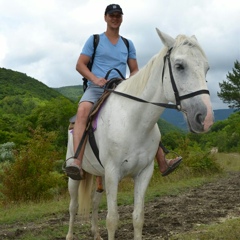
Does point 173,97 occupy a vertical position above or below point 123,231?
above

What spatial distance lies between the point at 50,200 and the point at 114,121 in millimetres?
6690

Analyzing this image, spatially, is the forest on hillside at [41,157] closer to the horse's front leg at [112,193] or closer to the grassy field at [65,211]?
the grassy field at [65,211]

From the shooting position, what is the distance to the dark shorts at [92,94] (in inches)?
205

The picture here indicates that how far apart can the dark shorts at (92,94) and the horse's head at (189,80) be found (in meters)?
1.35

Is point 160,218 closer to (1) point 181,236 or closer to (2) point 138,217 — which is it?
(1) point 181,236

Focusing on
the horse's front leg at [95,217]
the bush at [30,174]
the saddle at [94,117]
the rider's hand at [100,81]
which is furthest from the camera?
the bush at [30,174]

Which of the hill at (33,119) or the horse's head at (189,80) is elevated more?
the hill at (33,119)

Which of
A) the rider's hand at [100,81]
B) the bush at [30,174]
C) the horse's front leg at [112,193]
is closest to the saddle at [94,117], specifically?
the rider's hand at [100,81]

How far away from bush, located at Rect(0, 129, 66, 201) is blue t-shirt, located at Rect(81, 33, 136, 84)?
5.63 meters

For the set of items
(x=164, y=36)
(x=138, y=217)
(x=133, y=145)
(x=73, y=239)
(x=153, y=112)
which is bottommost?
(x=73, y=239)

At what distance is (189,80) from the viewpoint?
3838 mm

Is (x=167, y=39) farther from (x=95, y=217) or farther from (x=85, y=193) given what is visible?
(x=95, y=217)

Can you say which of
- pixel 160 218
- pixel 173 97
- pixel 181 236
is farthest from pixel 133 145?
pixel 160 218

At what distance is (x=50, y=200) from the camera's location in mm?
10742
